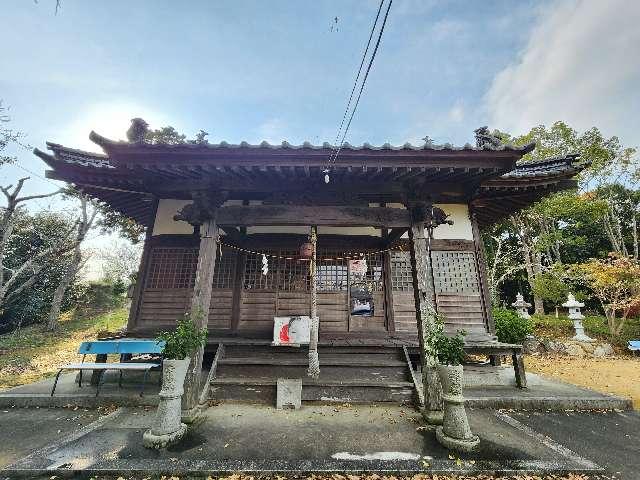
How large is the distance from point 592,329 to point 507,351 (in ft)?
46.1

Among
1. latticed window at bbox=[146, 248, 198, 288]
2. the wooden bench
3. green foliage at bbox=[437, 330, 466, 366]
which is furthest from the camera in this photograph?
latticed window at bbox=[146, 248, 198, 288]

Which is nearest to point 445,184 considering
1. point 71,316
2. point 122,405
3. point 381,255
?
point 381,255

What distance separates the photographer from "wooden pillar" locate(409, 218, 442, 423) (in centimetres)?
527

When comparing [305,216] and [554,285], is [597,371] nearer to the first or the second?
[554,285]

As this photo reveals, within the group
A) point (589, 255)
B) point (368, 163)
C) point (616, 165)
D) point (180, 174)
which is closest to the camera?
point (368, 163)

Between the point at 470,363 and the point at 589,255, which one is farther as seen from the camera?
the point at 589,255

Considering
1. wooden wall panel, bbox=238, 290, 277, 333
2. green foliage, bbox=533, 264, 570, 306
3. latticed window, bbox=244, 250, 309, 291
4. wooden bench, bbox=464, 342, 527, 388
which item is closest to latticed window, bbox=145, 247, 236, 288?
latticed window, bbox=244, 250, 309, 291

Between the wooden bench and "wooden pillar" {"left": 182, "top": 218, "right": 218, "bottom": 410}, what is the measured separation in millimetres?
5907

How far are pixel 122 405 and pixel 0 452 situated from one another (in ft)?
6.49

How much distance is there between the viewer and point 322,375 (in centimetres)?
673

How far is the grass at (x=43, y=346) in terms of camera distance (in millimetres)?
9594

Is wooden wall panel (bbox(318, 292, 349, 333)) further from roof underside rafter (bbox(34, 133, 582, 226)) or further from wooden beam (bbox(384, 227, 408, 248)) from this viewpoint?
roof underside rafter (bbox(34, 133, 582, 226))

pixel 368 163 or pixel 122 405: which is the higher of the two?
pixel 368 163

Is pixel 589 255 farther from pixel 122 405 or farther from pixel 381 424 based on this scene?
pixel 122 405
